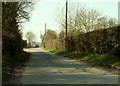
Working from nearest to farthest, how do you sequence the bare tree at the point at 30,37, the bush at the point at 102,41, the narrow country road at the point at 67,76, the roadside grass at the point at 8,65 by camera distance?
the narrow country road at the point at 67,76 < the roadside grass at the point at 8,65 < the bush at the point at 102,41 < the bare tree at the point at 30,37

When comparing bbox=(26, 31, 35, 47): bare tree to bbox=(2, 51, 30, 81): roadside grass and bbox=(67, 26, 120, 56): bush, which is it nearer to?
bbox=(67, 26, 120, 56): bush

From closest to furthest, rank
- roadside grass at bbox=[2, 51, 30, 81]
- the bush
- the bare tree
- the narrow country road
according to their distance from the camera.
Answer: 1. the narrow country road
2. roadside grass at bbox=[2, 51, 30, 81]
3. the bush
4. the bare tree

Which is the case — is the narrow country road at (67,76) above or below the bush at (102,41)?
below

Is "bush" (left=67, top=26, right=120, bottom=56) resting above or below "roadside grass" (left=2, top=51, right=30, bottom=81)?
above

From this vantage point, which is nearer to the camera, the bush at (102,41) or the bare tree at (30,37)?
the bush at (102,41)

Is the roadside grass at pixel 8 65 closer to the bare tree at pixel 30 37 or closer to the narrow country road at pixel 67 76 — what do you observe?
the narrow country road at pixel 67 76

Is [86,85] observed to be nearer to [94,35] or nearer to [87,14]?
[94,35]

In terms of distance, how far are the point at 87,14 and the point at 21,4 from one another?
36.5 meters

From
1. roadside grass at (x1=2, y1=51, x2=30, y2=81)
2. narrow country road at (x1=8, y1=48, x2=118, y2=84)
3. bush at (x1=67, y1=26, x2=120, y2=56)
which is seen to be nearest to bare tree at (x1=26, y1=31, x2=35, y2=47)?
bush at (x1=67, y1=26, x2=120, y2=56)

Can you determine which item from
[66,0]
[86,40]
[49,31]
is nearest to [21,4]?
[86,40]

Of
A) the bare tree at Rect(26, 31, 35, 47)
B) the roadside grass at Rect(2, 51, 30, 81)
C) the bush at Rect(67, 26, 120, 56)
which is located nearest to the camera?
the roadside grass at Rect(2, 51, 30, 81)

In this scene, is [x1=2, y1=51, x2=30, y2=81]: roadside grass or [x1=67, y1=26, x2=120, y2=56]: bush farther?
[x1=67, y1=26, x2=120, y2=56]: bush

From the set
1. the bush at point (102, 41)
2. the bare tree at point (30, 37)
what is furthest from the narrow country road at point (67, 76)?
the bare tree at point (30, 37)

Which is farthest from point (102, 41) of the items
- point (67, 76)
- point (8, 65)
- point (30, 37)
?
point (30, 37)
